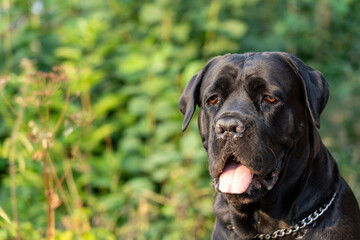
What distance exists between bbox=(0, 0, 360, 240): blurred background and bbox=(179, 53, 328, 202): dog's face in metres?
2.14

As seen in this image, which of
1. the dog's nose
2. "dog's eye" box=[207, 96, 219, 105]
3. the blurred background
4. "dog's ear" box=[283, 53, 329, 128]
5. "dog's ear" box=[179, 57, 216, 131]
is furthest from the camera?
the blurred background

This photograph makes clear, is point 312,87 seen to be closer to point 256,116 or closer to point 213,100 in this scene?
point 256,116

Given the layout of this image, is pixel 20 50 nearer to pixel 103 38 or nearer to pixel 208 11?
pixel 103 38

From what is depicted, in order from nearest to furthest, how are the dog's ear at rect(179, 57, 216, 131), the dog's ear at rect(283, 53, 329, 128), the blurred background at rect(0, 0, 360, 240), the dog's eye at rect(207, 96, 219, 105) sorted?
the dog's ear at rect(283, 53, 329, 128) < the dog's eye at rect(207, 96, 219, 105) < the dog's ear at rect(179, 57, 216, 131) < the blurred background at rect(0, 0, 360, 240)

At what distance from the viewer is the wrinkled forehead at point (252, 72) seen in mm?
3068

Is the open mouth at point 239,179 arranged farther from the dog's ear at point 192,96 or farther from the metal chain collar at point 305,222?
the dog's ear at point 192,96

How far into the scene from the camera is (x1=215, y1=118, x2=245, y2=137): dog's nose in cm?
287

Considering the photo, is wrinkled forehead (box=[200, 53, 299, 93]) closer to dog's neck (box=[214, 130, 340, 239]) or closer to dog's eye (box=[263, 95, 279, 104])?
dog's eye (box=[263, 95, 279, 104])

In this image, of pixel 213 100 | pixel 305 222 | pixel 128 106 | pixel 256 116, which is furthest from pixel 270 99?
pixel 128 106

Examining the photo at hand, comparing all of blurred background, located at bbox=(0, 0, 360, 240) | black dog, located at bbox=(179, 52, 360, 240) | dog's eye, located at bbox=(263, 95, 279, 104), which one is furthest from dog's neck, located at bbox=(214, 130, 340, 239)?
blurred background, located at bbox=(0, 0, 360, 240)

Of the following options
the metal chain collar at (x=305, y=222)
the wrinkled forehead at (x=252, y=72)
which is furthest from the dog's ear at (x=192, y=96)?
the metal chain collar at (x=305, y=222)

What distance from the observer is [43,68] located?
5.98 metres

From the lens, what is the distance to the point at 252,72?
10.2 feet

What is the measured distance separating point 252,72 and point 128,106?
9.42 ft
